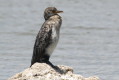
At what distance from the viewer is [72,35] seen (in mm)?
17672

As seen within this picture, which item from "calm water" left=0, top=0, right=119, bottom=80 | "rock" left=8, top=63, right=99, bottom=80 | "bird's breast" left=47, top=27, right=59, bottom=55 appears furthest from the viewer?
"calm water" left=0, top=0, right=119, bottom=80

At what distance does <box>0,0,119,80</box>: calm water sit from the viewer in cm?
1411

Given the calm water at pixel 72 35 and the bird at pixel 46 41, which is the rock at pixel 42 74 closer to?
the bird at pixel 46 41

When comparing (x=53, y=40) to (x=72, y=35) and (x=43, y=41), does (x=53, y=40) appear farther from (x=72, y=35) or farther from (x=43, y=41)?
(x=72, y=35)

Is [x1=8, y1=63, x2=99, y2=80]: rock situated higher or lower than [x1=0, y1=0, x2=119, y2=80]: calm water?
higher

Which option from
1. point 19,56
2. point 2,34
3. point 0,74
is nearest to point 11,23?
point 2,34

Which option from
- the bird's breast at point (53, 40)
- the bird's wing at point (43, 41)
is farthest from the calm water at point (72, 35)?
the bird's breast at point (53, 40)

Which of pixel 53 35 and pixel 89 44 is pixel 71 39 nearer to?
pixel 89 44

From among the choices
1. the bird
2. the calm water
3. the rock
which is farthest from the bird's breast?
the calm water

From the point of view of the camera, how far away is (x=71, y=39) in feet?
55.8

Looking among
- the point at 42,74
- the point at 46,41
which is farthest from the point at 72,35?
the point at 42,74

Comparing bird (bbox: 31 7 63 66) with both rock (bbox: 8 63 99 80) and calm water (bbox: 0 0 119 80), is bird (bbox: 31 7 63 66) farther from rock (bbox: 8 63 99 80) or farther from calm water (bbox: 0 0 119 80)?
calm water (bbox: 0 0 119 80)

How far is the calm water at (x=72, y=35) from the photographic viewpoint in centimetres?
1411

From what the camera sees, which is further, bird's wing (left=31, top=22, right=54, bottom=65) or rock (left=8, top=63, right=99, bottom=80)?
bird's wing (left=31, top=22, right=54, bottom=65)
